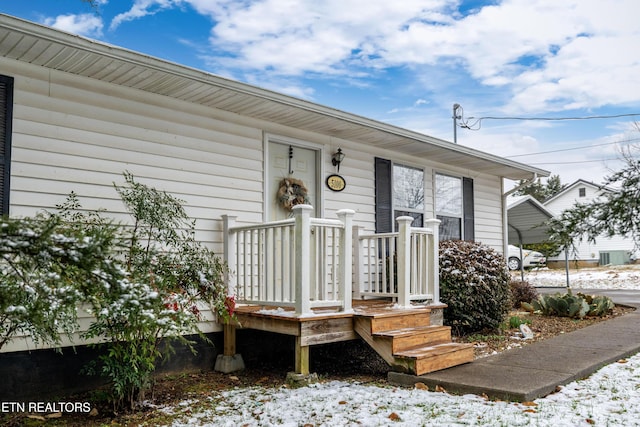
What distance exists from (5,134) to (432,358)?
159 inches

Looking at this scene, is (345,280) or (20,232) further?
(345,280)

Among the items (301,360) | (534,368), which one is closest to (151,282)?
(301,360)

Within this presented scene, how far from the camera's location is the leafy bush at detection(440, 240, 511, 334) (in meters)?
6.90

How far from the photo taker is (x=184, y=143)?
18.0 feet

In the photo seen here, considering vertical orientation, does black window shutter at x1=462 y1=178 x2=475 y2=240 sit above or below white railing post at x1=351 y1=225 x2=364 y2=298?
above

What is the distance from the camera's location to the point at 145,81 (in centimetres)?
495

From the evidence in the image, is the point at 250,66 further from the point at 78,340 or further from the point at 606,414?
the point at 606,414

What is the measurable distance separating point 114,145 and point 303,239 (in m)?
1.95

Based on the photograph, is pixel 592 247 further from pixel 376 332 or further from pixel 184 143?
pixel 184 143

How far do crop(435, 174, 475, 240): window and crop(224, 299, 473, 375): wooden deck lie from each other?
3.27 meters

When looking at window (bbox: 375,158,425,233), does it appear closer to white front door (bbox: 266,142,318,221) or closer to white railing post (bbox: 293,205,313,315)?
white front door (bbox: 266,142,318,221)

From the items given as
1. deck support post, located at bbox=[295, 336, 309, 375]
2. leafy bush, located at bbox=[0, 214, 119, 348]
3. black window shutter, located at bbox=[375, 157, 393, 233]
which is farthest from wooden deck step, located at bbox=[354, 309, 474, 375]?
leafy bush, located at bbox=[0, 214, 119, 348]

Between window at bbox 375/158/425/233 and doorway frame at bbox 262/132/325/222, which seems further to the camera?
window at bbox 375/158/425/233

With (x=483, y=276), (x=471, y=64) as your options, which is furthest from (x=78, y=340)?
(x=471, y=64)
